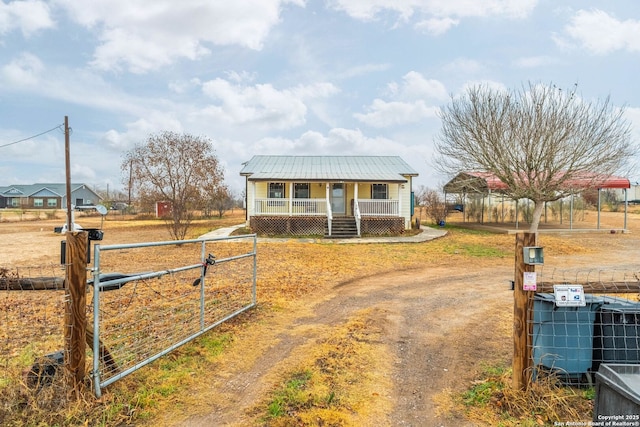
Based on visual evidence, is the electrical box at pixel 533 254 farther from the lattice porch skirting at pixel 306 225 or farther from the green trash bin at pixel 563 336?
the lattice porch skirting at pixel 306 225

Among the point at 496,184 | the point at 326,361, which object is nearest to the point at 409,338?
the point at 326,361

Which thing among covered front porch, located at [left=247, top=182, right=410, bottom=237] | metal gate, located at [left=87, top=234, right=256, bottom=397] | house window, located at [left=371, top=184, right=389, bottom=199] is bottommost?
metal gate, located at [left=87, top=234, right=256, bottom=397]

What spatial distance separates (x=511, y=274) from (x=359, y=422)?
8339 mm

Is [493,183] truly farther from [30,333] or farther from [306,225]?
[30,333]

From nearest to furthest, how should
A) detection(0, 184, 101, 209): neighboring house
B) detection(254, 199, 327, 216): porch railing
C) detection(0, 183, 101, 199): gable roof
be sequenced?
1. detection(254, 199, 327, 216): porch railing
2. detection(0, 184, 101, 209): neighboring house
3. detection(0, 183, 101, 199): gable roof

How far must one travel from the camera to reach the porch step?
18219 mm

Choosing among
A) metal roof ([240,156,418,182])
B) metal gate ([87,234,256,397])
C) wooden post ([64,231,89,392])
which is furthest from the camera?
metal roof ([240,156,418,182])

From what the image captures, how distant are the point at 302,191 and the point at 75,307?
1838 centimetres

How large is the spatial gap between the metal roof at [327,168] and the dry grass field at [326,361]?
1095 cm

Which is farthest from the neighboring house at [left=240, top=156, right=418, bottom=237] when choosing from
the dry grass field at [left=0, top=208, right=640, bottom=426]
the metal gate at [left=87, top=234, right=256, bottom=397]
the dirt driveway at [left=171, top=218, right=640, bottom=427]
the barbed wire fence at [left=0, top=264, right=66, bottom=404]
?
the barbed wire fence at [left=0, top=264, right=66, bottom=404]

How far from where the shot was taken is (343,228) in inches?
748

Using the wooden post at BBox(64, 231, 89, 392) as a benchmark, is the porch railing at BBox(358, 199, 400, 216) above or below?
above

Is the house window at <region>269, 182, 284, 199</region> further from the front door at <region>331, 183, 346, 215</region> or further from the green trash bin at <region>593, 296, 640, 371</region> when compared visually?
the green trash bin at <region>593, 296, 640, 371</region>

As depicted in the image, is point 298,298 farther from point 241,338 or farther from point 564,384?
point 564,384
